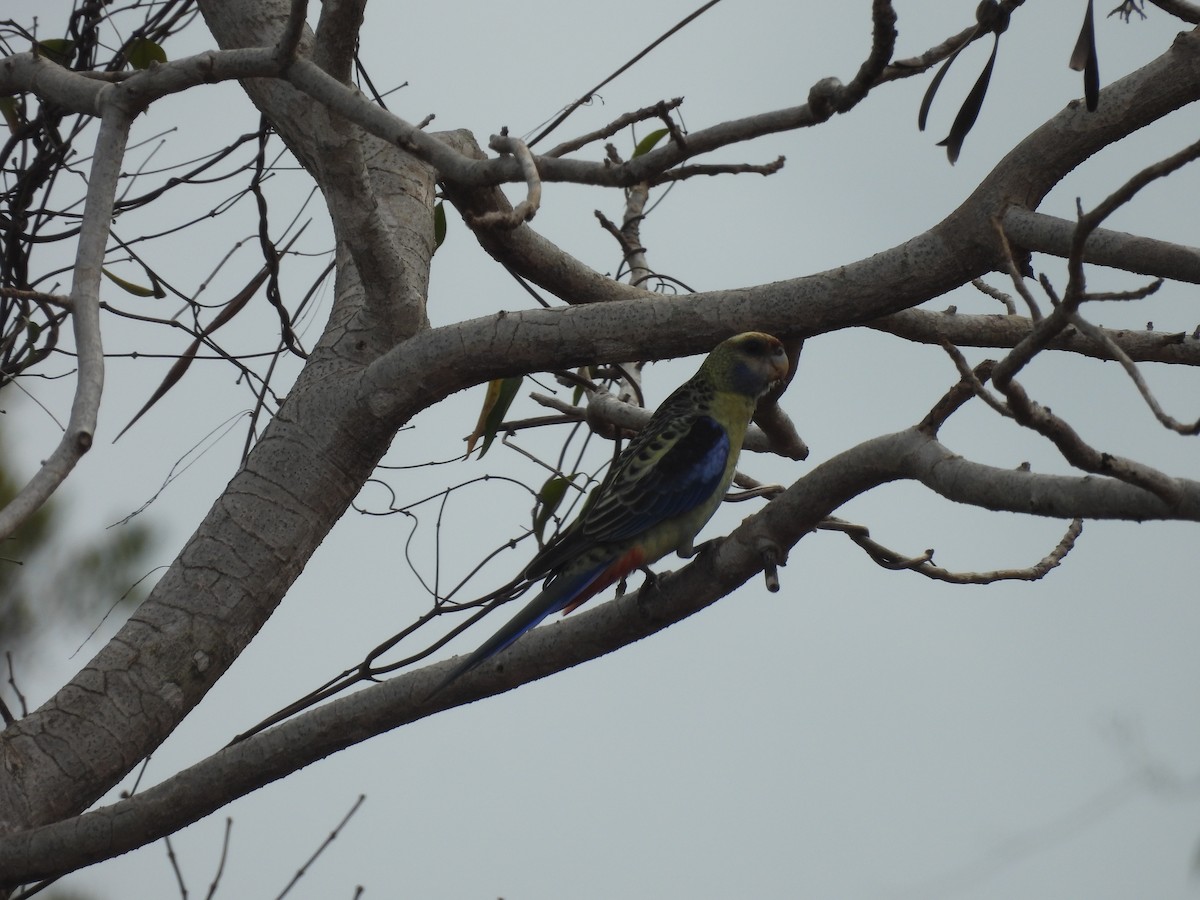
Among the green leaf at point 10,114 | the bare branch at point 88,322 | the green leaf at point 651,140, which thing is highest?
the green leaf at point 651,140

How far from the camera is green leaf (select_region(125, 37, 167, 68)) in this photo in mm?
3980

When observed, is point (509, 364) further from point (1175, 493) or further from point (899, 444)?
point (1175, 493)

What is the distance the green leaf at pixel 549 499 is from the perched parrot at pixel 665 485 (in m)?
0.24

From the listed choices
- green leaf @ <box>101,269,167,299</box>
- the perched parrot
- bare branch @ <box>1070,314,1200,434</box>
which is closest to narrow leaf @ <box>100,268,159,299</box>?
→ green leaf @ <box>101,269,167,299</box>

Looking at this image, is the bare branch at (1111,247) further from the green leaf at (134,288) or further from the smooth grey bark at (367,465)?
the green leaf at (134,288)

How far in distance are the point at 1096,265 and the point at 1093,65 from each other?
0.37 metres

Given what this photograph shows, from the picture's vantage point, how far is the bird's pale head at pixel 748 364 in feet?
12.4

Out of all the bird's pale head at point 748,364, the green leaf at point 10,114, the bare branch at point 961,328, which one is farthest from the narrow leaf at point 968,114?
the green leaf at point 10,114

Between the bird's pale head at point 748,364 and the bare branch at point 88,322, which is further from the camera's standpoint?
the bird's pale head at point 748,364

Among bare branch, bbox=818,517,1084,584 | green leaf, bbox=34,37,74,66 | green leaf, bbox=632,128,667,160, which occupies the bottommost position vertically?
bare branch, bbox=818,517,1084,584

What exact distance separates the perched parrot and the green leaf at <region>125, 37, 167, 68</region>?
1.96 meters

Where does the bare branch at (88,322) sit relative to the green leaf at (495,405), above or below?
below

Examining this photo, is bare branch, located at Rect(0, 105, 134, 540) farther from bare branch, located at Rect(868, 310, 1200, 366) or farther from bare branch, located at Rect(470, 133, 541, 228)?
bare branch, located at Rect(868, 310, 1200, 366)

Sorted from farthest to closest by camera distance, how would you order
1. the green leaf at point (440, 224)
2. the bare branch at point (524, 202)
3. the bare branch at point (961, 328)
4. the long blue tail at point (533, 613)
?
the green leaf at point (440, 224), the bare branch at point (961, 328), the long blue tail at point (533, 613), the bare branch at point (524, 202)
